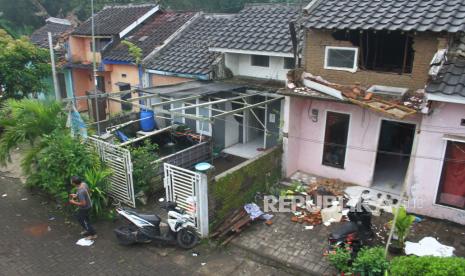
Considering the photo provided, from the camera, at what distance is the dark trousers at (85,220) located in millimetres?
9312

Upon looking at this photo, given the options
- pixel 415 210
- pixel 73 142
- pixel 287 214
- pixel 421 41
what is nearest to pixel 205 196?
pixel 287 214

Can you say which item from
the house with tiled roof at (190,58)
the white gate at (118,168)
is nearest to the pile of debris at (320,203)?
the white gate at (118,168)

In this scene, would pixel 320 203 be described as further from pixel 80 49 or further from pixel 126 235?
pixel 80 49

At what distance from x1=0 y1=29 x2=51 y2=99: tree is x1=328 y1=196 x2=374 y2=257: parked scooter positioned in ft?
47.5

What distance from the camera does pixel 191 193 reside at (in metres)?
9.51

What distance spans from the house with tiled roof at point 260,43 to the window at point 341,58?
1657mm

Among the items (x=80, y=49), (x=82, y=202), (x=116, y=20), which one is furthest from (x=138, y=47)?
(x=82, y=202)

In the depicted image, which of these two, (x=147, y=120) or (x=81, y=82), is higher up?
(x=81, y=82)

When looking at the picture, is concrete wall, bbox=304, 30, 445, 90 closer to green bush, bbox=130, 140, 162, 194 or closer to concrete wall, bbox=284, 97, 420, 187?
concrete wall, bbox=284, 97, 420, 187

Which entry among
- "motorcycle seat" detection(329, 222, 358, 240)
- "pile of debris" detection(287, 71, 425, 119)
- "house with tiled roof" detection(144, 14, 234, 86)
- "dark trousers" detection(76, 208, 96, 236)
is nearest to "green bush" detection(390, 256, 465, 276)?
"motorcycle seat" detection(329, 222, 358, 240)

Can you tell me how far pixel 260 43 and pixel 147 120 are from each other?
227 inches

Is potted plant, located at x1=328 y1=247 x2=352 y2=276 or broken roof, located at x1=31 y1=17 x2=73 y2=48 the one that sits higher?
broken roof, located at x1=31 y1=17 x2=73 y2=48

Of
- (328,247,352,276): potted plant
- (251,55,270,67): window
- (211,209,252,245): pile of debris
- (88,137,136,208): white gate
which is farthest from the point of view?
(251,55,270,67): window

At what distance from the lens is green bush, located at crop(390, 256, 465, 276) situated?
20.6 feet
